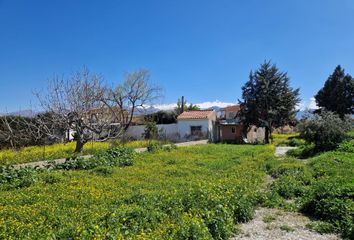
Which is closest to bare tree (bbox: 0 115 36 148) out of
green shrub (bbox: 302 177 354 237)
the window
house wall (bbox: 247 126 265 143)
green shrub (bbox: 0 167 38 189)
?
→ green shrub (bbox: 0 167 38 189)

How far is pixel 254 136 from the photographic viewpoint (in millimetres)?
41875

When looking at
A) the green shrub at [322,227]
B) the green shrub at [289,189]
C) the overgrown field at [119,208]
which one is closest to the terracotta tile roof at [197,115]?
the overgrown field at [119,208]

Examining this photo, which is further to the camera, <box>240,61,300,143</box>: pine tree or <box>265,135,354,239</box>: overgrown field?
<box>240,61,300,143</box>: pine tree

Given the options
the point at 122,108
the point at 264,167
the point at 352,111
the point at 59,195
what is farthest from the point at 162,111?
the point at 59,195

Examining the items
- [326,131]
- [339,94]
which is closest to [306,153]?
[326,131]

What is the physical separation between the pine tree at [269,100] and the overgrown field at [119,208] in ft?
75.3

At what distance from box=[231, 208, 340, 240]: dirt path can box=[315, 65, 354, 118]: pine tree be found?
128 feet

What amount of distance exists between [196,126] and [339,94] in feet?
73.5

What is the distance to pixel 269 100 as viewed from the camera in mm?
33812

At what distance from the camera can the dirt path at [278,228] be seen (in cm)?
596

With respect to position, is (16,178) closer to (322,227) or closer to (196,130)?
(322,227)

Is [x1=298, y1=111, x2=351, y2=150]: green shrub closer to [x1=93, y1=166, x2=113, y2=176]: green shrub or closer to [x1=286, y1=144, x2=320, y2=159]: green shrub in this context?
[x1=286, y1=144, x2=320, y2=159]: green shrub

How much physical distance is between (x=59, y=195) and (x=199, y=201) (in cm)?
397

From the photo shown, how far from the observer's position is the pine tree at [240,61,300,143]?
Answer: 33.6m
